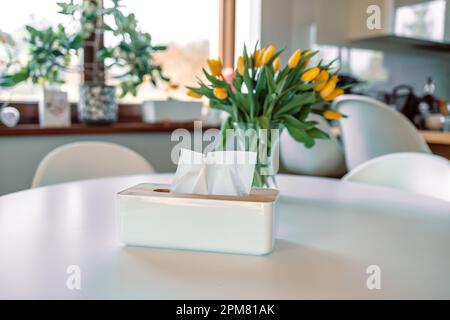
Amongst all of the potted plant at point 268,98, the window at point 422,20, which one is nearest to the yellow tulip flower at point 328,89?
the potted plant at point 268,98

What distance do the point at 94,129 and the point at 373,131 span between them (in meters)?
1.36

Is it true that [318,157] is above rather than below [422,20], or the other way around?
below

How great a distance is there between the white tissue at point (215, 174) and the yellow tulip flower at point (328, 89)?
0.36m

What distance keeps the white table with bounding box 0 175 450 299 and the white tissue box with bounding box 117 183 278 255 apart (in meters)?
0.02

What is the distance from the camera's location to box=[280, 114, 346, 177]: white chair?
8.37 ft

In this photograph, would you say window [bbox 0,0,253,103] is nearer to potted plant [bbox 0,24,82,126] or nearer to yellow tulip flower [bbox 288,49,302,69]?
potted plant [bbox 0,24,82,126]

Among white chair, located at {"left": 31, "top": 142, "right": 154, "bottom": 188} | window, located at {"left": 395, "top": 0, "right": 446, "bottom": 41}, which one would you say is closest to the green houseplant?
white chair, located at {"left": 31, "top": 142, "right": 154, "bottom": 188}

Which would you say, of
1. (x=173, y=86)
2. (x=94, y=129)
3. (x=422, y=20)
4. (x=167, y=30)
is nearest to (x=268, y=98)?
(x=94, y=129)

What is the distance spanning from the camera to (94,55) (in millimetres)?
2342

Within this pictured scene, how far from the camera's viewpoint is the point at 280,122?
3.30 ft

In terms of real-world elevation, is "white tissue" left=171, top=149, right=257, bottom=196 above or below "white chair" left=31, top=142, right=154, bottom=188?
above

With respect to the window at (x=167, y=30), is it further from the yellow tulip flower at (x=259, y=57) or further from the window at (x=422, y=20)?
the window at (x=422, y=20)

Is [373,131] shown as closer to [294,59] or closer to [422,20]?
[294,59]
